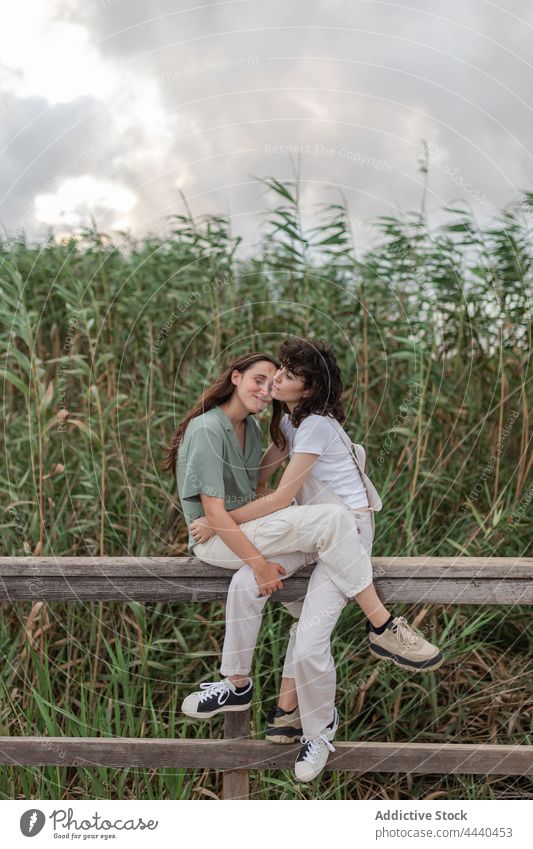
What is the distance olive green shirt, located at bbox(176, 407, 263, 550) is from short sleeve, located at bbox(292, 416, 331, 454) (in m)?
0.19

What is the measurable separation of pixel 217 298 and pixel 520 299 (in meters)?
1.47

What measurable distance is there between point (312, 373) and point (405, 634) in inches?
32.6

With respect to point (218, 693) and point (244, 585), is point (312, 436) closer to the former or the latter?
point (244, 585)

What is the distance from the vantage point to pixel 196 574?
7.75 ft

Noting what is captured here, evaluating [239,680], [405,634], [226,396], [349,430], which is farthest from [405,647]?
[349,430]

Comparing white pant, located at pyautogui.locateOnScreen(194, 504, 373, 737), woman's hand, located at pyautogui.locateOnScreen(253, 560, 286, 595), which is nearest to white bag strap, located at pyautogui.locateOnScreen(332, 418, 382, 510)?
white pant, located at pyautogui.locateOnScreen(194, 504, 373, 737)

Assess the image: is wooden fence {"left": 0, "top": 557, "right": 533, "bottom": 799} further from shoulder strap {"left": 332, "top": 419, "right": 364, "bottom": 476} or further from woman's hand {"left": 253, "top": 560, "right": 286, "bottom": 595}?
shoulder strap {"left": 332, "top": 419, "right": 364, "bottom": 476}

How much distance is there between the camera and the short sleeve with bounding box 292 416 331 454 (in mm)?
2316

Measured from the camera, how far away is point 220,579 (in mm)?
2377

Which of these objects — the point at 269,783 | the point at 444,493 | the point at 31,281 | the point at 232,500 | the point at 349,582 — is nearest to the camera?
the point at 349,582

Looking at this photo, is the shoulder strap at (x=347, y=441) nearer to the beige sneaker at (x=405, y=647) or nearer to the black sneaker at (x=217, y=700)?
the beige sneaker at (x=405, y=647)

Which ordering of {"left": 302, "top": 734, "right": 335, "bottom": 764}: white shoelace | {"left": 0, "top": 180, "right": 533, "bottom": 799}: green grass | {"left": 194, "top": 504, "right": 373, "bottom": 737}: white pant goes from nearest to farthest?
{"left": 194, "top": 504, "right": 373, "bottom": 737}: white pant < {"left": 302, "top": 734, "right": 335, "bottom": 764}: white shoelace < {"left": 0, "top": 180, "right": 533, "bottom": 799}: green grass
